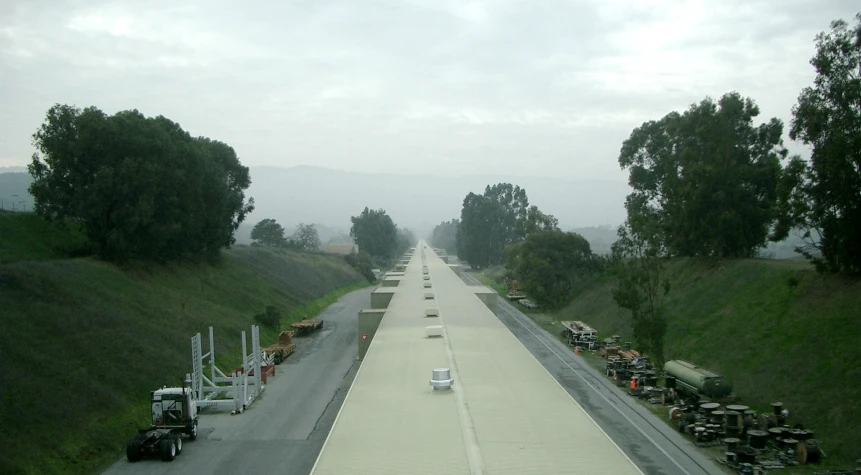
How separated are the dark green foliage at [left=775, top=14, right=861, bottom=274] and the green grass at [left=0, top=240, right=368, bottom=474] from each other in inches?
1233

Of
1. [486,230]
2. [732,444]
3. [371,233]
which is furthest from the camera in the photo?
[371,233]

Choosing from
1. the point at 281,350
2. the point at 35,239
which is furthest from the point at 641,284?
the point at 35,239

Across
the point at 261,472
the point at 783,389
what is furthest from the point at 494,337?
the point at 261,472

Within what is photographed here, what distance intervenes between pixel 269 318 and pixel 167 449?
103ft

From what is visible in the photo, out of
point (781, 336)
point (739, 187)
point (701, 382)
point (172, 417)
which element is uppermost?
point (739, 187)

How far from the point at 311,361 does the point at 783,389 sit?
26222mm

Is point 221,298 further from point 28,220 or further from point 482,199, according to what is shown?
point 482,199

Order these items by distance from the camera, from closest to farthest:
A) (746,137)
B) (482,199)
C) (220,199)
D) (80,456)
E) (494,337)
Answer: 1. (80,456)
2. (494,337)
3. (746,137)
4. (220,199)
5. (482,199)

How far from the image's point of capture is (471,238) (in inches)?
5128

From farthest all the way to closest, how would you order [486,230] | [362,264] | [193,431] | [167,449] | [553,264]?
[486,230] → [362,264] → [553,264] → [193,431] → [167,449]

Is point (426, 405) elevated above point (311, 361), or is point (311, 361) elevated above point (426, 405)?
point (426, 405)

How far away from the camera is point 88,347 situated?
29047mm

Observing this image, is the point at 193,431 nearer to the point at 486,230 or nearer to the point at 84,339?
the point at 84,339

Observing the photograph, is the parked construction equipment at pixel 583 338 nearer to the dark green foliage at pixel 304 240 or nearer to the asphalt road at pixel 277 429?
the asphalt road at pixel 277 429
